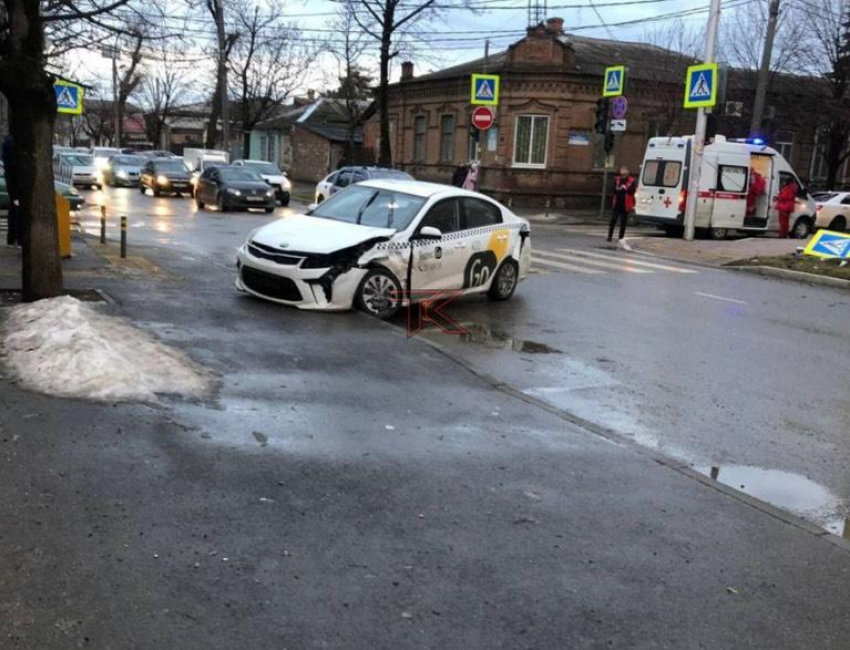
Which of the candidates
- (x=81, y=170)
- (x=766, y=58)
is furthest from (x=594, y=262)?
(x=81, y=170)

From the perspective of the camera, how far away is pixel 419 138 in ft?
139

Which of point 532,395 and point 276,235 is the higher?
point 276,235

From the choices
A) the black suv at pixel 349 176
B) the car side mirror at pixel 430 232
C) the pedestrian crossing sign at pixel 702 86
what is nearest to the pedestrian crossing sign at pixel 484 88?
the black suv at pixel 349 176

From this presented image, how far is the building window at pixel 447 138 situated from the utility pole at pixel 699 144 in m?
17.8

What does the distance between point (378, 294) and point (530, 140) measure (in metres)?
27.4

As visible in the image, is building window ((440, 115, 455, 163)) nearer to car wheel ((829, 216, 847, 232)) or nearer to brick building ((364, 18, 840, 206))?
brick building ((364, 18, 840, 206))

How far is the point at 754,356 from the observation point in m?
9.62

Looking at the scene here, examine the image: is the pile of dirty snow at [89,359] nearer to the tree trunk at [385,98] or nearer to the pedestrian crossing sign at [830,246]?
the pedestrian crossing sign at [830,246]

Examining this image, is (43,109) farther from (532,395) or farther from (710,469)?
(710,469)

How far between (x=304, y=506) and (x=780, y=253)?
59.8ft

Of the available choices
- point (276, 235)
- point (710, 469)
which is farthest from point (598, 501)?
point (276, 235)

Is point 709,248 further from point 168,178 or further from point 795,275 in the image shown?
point 168,178

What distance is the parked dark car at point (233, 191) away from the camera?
88.8 ft

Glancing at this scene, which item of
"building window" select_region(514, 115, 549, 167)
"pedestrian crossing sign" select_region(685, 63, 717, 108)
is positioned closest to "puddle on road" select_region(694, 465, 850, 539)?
"pedestrian crossing sign" select_region(685, 63, 717, 108)
